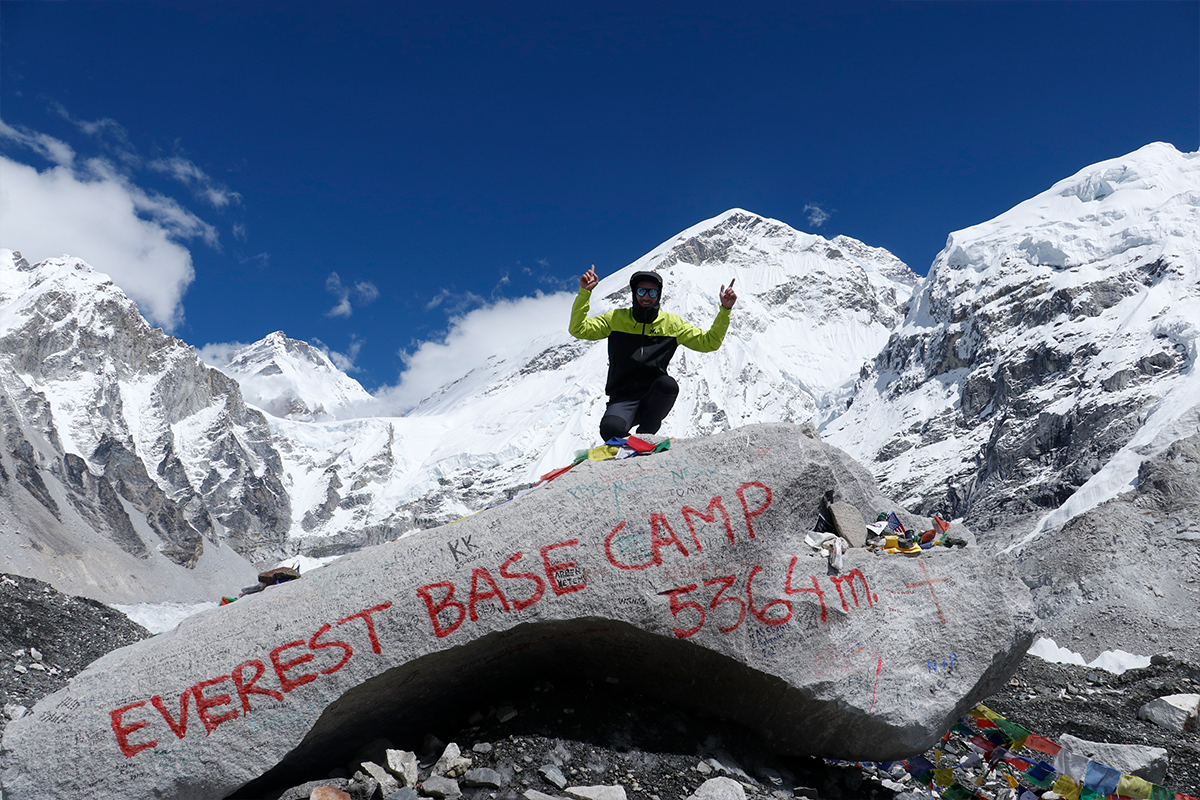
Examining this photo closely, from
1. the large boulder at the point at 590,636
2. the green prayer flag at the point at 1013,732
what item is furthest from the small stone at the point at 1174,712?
the large boulder at the point at 590,636

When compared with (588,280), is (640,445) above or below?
below

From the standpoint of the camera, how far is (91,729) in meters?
4.94

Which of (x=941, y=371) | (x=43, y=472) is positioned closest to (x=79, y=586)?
(x=43, y=472)

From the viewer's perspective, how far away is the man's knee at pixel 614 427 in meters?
7.64

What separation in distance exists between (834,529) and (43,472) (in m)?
137

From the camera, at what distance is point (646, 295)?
7.59m

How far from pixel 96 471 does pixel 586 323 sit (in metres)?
161

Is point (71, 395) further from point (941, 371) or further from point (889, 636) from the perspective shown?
point (889, 636)

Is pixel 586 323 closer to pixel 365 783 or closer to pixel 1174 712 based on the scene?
pixel 365 783

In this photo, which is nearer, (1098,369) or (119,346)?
(1098,369)

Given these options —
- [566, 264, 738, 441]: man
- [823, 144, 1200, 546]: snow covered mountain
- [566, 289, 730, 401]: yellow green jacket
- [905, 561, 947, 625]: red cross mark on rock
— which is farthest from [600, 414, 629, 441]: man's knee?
[823, 144, 1200, 546]: snow covered mountain

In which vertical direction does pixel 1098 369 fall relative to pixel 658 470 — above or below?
above

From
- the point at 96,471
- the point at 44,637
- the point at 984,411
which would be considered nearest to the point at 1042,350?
the point at 984,411

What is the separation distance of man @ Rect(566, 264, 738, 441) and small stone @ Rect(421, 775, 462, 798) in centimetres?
368
